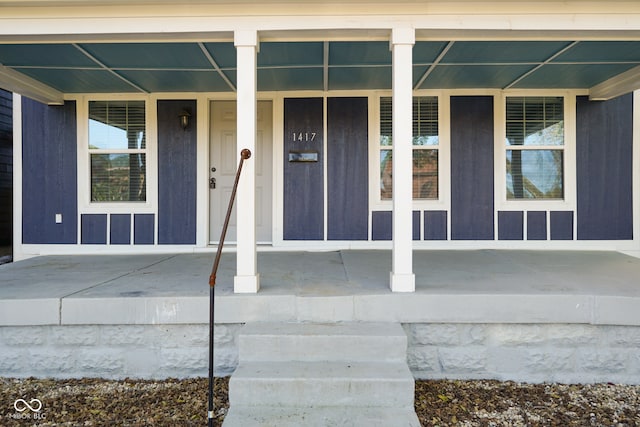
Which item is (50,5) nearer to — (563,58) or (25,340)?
(25,340)

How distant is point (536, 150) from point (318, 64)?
2990 millimetres

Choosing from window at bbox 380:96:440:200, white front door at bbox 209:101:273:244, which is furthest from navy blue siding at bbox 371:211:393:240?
white front door at bbox 209:101:273:244

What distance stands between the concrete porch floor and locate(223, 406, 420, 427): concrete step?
64cm

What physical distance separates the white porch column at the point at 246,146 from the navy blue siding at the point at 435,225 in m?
2.76

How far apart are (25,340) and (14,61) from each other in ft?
9.16

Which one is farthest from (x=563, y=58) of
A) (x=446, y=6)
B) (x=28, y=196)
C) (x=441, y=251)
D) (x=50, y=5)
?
(x=28, y=196)

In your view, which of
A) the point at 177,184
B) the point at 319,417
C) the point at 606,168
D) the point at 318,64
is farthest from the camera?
the point at 177,184

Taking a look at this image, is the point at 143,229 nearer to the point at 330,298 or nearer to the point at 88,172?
the point at 88,172

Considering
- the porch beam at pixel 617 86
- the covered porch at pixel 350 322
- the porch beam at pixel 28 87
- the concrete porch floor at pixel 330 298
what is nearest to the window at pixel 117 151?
the porch beam at pixel 28 87

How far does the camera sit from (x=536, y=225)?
488cm

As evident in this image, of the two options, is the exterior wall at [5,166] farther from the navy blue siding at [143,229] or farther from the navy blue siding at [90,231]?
the navy blue siding at [143,229]

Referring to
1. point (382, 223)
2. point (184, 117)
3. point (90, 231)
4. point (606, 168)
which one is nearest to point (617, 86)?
point (606, 168)

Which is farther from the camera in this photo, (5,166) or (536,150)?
(5,166)

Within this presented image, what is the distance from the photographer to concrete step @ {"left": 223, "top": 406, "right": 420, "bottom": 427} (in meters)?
2.03
